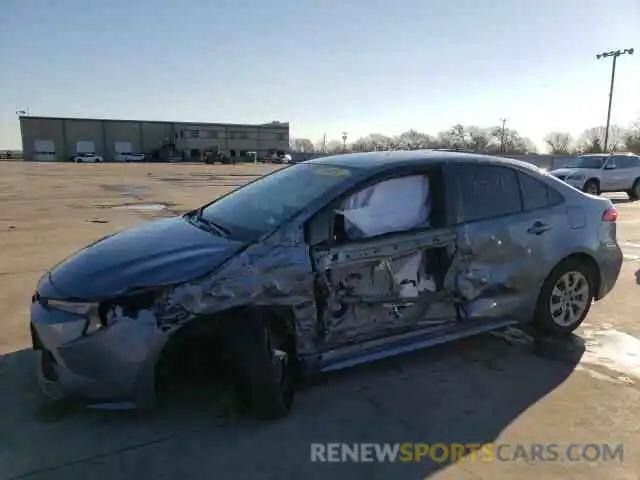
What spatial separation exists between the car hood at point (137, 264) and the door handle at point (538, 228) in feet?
8.00

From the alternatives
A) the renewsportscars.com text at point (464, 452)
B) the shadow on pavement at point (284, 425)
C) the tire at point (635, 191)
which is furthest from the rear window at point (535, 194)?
the tire at point (635, 191)

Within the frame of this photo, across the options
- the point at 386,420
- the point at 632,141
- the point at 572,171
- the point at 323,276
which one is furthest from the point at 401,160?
the point at 632,141

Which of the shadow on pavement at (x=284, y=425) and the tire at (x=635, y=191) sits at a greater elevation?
the tire at (x=635, y=191)

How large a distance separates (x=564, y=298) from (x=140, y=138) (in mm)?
89957

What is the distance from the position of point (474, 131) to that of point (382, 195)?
10183 cm

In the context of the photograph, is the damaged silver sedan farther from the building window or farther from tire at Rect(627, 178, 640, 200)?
the building window

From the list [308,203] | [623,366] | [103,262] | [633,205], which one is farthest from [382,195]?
[633,205]

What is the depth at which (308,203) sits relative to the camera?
11.1 ft

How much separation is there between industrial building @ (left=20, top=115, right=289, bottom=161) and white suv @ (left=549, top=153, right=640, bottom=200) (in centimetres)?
6511

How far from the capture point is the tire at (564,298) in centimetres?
431

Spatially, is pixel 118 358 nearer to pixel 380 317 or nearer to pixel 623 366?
pixel 380 317

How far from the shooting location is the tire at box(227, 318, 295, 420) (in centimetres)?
294

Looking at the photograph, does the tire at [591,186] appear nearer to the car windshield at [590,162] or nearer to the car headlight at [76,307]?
the car windshield at [590,162]

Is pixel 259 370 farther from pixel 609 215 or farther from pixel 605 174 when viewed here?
pixel 605 174
